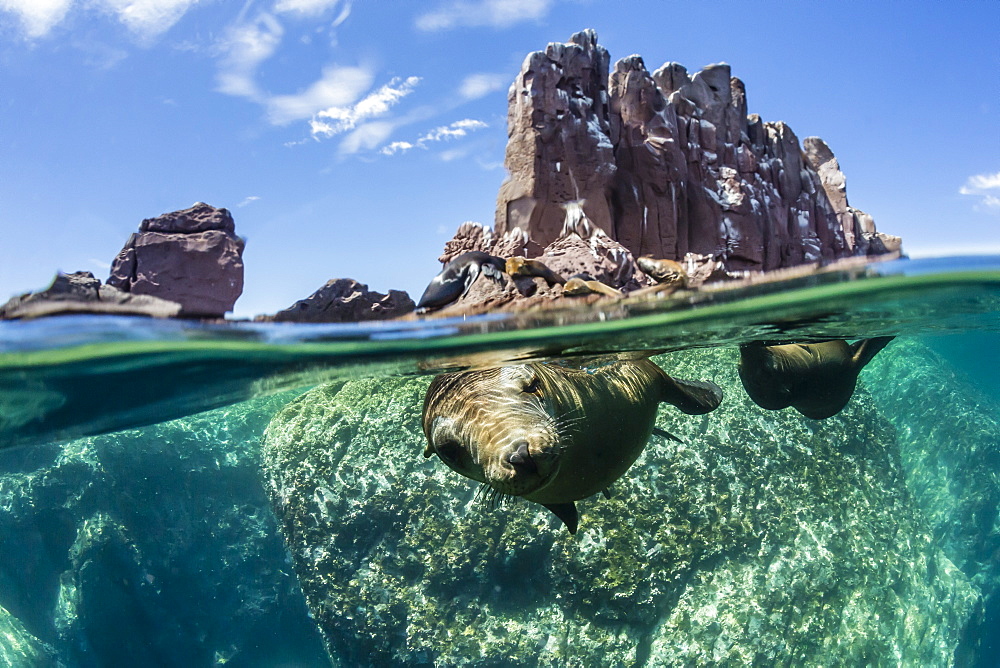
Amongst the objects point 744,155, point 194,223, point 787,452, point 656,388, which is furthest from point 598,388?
point 744,155

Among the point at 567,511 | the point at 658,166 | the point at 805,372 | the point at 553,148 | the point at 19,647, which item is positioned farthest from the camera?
the point at 658,166

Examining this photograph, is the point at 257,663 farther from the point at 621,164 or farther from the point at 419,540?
the point at 621,164

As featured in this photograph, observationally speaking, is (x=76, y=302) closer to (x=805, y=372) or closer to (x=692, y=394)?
(x=692, y=394)

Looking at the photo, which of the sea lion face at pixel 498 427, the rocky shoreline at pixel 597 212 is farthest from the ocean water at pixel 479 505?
the sea lion face at pixel 498 427

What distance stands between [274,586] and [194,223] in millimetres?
10449

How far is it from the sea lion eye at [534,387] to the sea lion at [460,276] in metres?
4.58

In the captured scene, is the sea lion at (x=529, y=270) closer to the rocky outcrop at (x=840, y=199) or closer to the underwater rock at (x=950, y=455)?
the underwater rock at (x=950, y=455)

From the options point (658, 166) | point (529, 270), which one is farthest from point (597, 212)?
point (529, 270)

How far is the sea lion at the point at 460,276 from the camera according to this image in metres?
10.0

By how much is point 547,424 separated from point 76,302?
145 inches

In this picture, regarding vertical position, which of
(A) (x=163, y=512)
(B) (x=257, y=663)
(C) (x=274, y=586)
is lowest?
(B) (x=257, y=663)

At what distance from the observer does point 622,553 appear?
38.9 feet

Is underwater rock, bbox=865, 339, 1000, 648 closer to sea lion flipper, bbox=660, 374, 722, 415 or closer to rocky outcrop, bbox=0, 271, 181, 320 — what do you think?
sea lion flipper, bbox=660, 374, 722, 415

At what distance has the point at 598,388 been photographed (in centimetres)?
509
